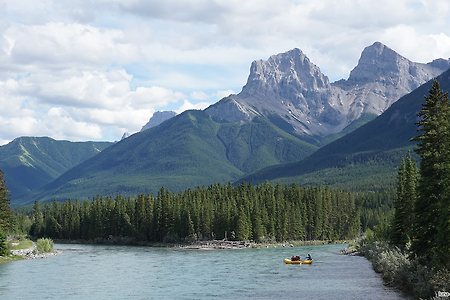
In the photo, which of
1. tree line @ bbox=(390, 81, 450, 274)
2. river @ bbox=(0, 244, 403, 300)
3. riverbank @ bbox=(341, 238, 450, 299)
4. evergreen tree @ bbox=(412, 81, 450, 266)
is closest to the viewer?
riverbank @ bbox=(341, 238, 450, 299)

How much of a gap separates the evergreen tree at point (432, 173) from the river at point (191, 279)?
749 centimetres

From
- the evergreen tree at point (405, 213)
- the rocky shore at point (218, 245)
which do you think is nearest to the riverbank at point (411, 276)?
the evergreen tree at point (405, 213)

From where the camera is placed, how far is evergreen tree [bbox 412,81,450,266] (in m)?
65.0

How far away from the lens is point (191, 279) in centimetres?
9962

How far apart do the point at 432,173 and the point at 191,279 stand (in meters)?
45.0

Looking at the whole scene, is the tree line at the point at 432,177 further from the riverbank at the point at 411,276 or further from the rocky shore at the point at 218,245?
the rocky shore at the point at 218,245

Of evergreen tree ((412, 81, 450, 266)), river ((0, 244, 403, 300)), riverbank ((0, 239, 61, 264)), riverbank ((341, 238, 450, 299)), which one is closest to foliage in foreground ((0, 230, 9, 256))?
riverbank ((0, 239, 61, 264))

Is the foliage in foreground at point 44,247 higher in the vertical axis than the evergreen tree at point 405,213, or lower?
lower

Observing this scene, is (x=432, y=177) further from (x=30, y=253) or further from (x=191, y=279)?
(x=30, y=253)

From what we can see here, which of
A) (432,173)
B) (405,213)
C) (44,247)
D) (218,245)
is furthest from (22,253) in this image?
(432,173)

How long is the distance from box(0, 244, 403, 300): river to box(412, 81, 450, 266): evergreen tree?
749 cm

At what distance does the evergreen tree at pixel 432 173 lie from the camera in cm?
6500

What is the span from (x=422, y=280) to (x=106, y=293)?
40339mm

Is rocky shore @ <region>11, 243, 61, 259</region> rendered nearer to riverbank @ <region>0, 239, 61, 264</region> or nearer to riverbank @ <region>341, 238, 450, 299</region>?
riverbank @ <region>0, 239, 61, 264</region>
